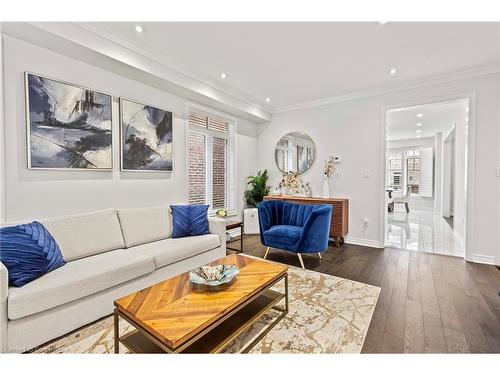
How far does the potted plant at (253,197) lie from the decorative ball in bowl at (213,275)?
296cm

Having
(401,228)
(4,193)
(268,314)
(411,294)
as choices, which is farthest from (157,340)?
(401,228)

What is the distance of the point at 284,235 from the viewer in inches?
124

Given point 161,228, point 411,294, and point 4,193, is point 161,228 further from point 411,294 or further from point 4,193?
point 411,294

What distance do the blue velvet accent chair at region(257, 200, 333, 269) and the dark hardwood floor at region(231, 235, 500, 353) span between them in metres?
0.29

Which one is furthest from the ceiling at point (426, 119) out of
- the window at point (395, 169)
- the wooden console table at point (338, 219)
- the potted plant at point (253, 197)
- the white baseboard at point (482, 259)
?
the potted plant at point (253, 197)

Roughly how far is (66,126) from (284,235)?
2702 millimetres

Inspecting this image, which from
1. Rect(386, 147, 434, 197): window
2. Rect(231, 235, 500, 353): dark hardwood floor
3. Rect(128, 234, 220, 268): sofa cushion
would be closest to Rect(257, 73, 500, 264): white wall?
Rect(231, 235, 500, 353): dark hardwood floor

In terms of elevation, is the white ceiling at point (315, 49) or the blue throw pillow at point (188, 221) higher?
the white ceiling at point (315, 49)

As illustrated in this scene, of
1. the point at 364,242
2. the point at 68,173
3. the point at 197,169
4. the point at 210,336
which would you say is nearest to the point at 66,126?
the point at 68,173

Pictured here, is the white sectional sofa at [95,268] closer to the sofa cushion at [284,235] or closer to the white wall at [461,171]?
the sofa cushion at [284,235]

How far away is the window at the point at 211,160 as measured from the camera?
412cm

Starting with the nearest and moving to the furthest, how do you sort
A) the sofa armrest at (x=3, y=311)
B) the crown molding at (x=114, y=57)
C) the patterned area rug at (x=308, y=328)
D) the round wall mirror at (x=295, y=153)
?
1. the sofa armrest at (x=3, y=311)
2. the patterned area rug at (x=308, y=328)
3. the crown molding at (x=114, y=57)
4. the round wall mirror at (x=295, y=153)

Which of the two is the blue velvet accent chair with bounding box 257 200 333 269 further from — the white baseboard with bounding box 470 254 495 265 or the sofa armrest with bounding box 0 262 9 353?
the sofa armrest with bounding box 0 262 9 353
